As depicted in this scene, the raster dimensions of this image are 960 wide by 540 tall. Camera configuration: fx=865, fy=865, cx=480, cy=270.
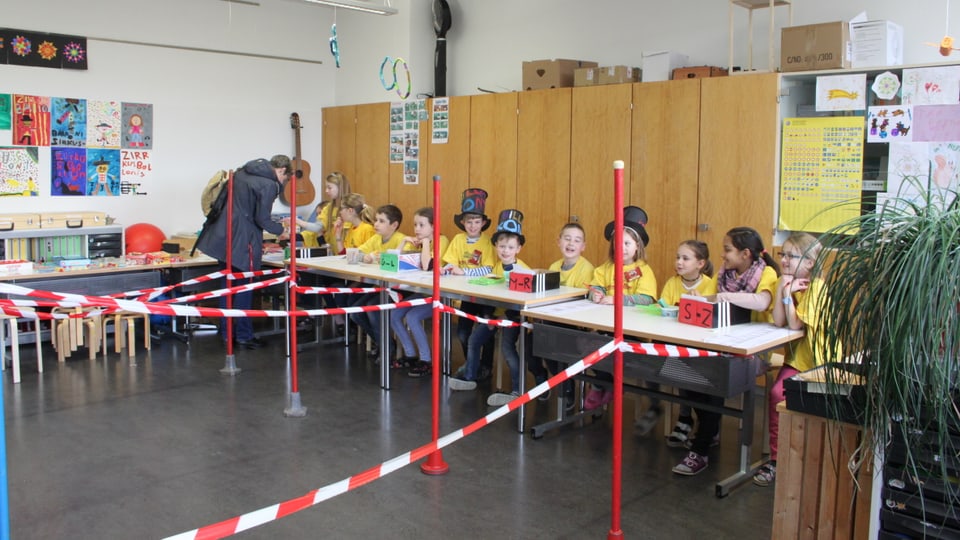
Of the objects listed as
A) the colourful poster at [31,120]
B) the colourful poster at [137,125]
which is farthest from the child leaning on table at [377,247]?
the colourful poster at [31,120]

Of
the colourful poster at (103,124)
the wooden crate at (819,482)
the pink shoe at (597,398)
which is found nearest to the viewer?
the wooden crate at (819,482)

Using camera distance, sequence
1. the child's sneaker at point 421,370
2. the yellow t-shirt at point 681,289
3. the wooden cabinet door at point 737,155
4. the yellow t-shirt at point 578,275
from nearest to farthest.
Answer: the yellow t-shirt at point 681,289 → the yellow t-shirt at point 578,275 → the wooden cabinet door at point 737,155 → the child's sneaker at point 421,370

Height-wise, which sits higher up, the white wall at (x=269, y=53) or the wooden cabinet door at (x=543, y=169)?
the white wall at (x=269, y=53)

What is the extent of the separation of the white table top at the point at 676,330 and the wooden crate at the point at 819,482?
1.00 metres

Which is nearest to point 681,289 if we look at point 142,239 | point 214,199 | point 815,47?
point 815,47

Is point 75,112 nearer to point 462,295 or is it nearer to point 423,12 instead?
point 423,12

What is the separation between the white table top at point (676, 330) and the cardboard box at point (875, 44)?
1923 mm

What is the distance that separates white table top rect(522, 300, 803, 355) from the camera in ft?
12.3

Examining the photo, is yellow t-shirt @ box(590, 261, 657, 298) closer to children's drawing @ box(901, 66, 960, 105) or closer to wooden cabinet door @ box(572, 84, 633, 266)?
wooden cabinet door @ box(572, 84, 633, 266)

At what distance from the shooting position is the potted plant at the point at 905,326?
201 cm

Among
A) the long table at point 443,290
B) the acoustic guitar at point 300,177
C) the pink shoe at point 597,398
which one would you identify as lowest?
the pink shoe at point 597,398

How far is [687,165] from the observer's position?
5848 millimetres

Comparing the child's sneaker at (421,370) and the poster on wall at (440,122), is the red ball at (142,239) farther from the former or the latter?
the child's sneaker at (421,370)

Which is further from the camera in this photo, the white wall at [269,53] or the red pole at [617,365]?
the white wall at [269,53]
